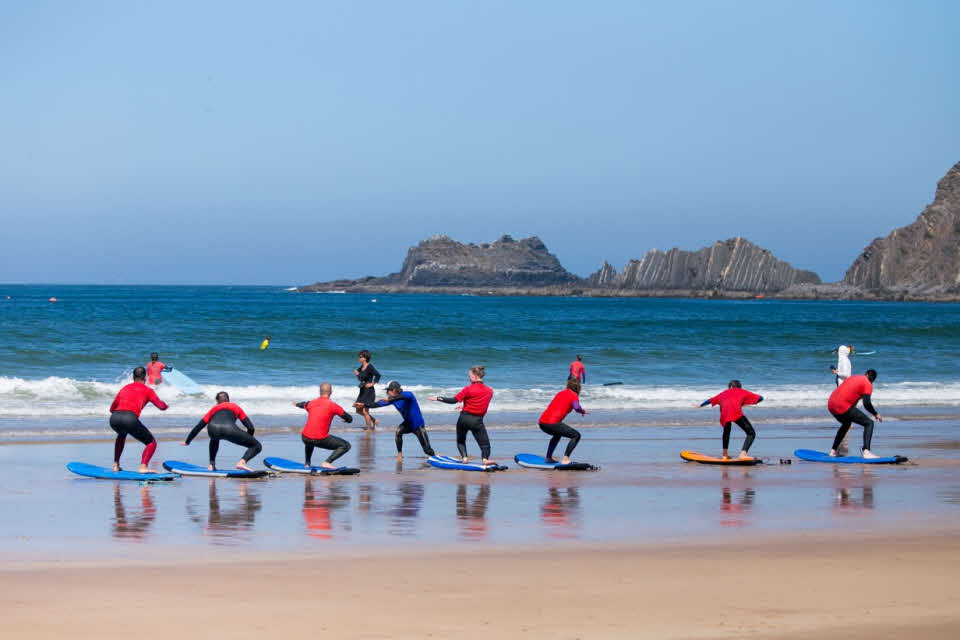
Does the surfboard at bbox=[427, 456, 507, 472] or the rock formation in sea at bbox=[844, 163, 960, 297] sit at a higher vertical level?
the rock formation in sea at bbox=[844, 163, 960, 297]

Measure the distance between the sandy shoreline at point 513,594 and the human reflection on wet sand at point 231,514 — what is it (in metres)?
0.91

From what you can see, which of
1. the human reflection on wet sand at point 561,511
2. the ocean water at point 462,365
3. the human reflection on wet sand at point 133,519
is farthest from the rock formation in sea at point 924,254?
the human reflection on wet sand at point 133,519

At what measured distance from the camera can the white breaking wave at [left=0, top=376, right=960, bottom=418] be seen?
25172 millimetres

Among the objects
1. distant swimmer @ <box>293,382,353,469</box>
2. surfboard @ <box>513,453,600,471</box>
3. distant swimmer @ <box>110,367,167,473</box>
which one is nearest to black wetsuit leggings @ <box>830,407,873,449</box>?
surfboard @ <box>513,453,600,471</box>

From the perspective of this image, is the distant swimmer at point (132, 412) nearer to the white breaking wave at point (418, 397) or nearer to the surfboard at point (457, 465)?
the surfboard at point (457, 465)

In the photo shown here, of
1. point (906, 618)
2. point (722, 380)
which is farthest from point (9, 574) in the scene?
point (722, 380)

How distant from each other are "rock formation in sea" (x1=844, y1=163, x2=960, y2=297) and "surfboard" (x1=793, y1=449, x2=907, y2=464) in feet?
473

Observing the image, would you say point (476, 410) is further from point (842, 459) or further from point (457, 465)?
point (842, 459)

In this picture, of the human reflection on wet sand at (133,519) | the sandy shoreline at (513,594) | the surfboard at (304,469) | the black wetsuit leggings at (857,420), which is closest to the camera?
the sandy shoreline at (513,594)

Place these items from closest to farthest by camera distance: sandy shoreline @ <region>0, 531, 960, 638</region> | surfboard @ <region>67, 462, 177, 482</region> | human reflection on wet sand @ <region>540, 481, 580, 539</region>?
sandy shoreline @ <region>0, 531, 960, 638</region> → human reflection on wet sand @ <region>540, 481, 580, 539</region> → surfboard @ <region>67, 462, 177, 482</region>

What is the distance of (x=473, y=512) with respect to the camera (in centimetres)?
1195

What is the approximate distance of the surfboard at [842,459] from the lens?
16609mm

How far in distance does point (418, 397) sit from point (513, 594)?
72.2 feet

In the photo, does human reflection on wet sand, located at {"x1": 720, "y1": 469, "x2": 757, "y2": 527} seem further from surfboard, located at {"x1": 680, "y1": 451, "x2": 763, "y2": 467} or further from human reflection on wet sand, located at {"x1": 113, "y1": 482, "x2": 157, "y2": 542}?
human reflection on wet sand, located at {"x1": 113, "y1": 482, "x2": 157, "y2": 542}
